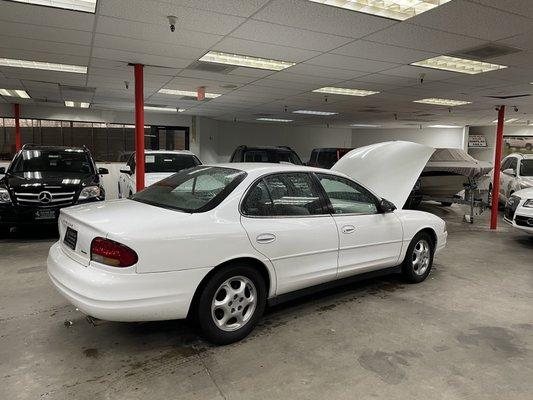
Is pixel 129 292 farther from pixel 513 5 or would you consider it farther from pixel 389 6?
pixel 513 5

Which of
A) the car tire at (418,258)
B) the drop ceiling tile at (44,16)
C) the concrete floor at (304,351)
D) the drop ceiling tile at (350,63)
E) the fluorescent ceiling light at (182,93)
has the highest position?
the drop ceiling tile at (44,16)

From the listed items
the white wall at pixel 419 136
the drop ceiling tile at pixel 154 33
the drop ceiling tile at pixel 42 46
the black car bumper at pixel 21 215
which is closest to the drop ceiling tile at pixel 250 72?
the drop ceiling tile at pixel 154 33

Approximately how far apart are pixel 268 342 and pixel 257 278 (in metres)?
0.49

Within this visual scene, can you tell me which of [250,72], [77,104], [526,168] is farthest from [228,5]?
[77,104]

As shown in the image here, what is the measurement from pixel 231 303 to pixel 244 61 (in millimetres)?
4266

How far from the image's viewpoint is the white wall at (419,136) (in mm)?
18078

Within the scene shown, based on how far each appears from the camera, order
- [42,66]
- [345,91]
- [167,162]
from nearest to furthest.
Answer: [42,66] → [167,162] → [345,91]

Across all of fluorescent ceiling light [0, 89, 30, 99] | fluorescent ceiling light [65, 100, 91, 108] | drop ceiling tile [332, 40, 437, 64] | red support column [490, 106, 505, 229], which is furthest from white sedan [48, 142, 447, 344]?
fluorescent ceiling light [65, 100, 91, 108]

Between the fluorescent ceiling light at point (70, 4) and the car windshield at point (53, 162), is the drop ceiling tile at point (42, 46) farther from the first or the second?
the car windshield at point (53, 162)

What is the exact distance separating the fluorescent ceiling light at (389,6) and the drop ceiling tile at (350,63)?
154cm

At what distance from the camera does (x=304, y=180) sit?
3443mm

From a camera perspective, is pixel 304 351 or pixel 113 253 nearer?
pixel 113 253

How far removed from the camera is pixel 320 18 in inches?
157

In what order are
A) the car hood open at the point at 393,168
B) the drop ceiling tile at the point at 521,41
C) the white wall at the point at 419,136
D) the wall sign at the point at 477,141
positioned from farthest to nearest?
the white wall at the point at 419,136 → the wall sign at the point at 477,141 → the car hood open at the point at 393,168 → the drop ceiling tile at the point at 521,41
